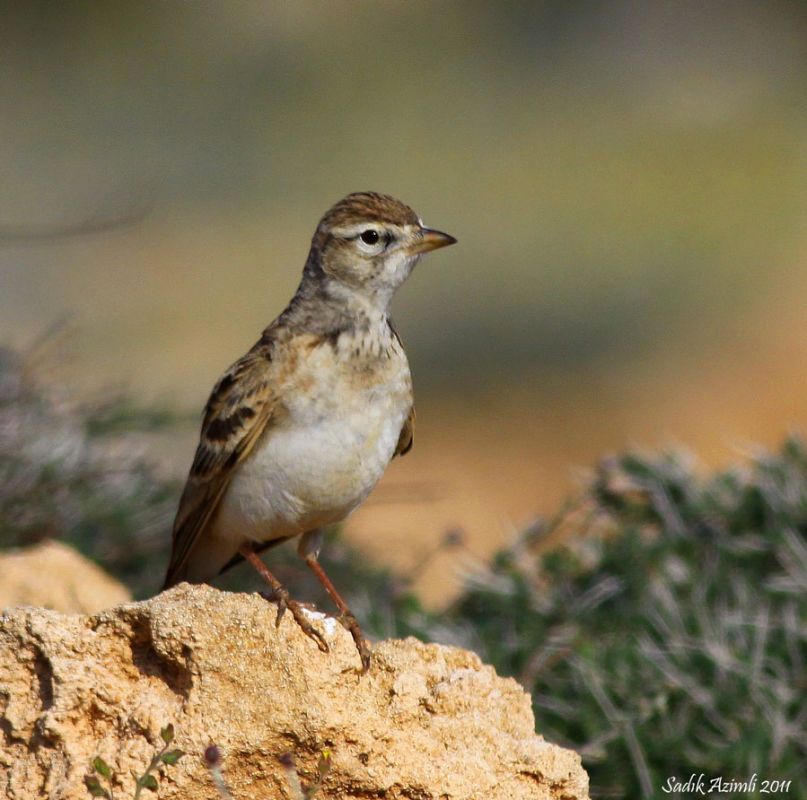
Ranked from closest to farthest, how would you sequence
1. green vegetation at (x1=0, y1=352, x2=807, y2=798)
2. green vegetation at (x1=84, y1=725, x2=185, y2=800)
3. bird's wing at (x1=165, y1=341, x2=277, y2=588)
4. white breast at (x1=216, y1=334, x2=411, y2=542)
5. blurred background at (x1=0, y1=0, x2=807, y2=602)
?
green vegetation at (x1=84, y1=725, x2=185, y2=800) → white breast at (x1=216, y1=334, x2=411, y2=542) → bird's wing at (x1=165, y1=341, x2=277, y2=588) → green vegetation at (x1=0, y1=352, x2=807, y2=798) → blurred background at (x1=0, y1=0, x2=807, y2=602)

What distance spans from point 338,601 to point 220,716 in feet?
4.45

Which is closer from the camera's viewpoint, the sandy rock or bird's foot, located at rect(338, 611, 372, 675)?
bird's foot, located at rect(338, 611, 372, 675)

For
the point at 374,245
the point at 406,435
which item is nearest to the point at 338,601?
the point at 406,435

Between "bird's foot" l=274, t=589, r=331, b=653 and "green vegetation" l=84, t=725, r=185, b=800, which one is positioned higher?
"bird's foot" l=274, t=589, r=331, b=653

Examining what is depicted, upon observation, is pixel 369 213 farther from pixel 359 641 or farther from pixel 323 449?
pixel 359 641

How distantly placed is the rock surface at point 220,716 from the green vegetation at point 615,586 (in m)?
1.73

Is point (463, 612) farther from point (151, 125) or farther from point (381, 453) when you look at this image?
point (151, 125)

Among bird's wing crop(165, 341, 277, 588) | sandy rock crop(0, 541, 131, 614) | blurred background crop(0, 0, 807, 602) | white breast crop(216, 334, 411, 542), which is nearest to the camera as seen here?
white breast crop(216, 334, 411, 542)

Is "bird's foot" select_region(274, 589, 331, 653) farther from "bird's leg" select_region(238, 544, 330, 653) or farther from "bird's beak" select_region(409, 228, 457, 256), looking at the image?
"bird's beak" select_region(409, 228, 457, 256)

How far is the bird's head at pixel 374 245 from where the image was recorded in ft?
18.2

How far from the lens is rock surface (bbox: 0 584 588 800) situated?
12.3ft

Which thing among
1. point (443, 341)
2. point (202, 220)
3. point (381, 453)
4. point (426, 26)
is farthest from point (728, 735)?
point (426, 26)

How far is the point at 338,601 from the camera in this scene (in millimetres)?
5105

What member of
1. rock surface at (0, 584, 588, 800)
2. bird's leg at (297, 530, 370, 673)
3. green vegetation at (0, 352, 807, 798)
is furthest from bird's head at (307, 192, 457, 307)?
rock surface at (0, 584, 588, 800)
